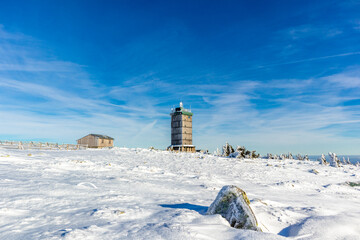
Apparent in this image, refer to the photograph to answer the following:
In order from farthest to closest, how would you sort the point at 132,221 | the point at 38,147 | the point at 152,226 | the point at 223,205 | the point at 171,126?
the point at 171,126, the point at 38,147, the point at 223,205, the point at 132,221, the point at 152,226

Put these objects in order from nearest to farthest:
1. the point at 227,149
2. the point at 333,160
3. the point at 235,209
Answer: the point at 235,209
the point at 333,160
the point at 227,149

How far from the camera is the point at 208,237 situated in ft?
11.6

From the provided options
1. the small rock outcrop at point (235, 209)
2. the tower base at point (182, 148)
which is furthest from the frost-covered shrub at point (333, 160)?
the small rock outcrop at point (235, 209)

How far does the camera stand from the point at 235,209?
14.9 feet

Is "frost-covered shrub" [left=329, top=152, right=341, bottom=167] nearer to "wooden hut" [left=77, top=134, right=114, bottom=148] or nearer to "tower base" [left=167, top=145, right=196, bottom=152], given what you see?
"tower base" [left=167, top=145, right=196, bottom=152]

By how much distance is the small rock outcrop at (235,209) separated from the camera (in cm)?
432

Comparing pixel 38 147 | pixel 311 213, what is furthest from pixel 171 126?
pixel 311 213

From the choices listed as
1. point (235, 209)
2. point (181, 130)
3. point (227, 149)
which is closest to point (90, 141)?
point (181, 130)

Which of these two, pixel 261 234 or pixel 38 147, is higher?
pixel 38 147

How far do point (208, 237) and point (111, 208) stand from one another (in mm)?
2495

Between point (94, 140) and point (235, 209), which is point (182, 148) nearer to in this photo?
point (94, 140)

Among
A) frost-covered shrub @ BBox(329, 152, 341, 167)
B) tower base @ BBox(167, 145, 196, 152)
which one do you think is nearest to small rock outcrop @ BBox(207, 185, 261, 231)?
frost-covered shrub @ BBox(329, 152, 341, 167)

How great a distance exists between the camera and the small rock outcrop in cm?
432

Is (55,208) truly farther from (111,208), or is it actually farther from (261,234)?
(261,234)
